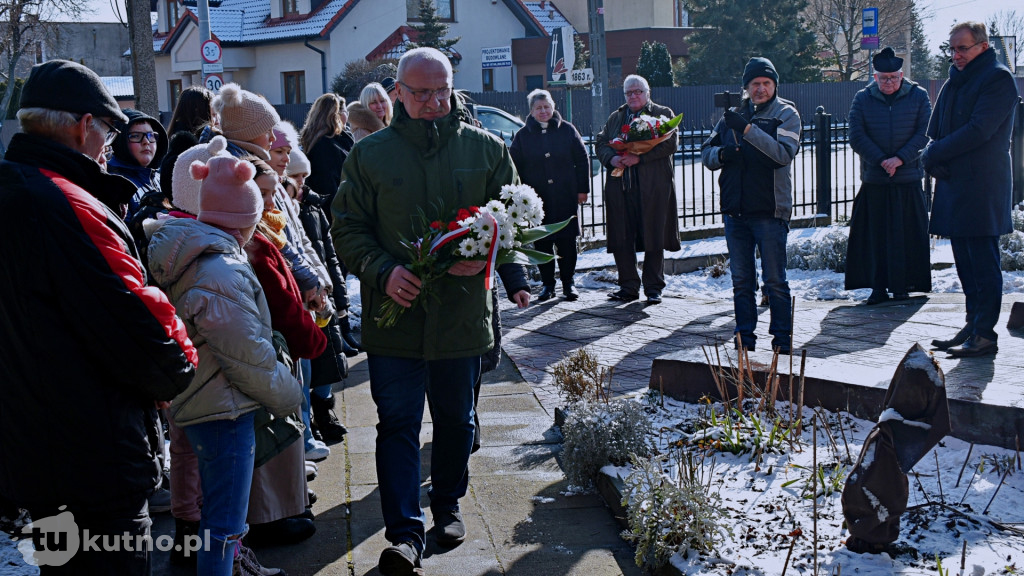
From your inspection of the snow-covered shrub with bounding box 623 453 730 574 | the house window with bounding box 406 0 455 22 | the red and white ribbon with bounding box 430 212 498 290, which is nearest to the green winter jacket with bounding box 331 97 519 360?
the red and white ribbon with bounding box 430 212 498 290

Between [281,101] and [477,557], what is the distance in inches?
1627

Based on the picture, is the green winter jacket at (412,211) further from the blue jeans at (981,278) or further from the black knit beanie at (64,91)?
the blue jeans at (981,278)

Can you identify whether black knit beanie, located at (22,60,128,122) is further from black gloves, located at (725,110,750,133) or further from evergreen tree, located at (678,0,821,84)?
evergreen tree, located at (678,0,821,84)

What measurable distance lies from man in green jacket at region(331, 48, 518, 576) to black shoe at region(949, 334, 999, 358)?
3.50 m

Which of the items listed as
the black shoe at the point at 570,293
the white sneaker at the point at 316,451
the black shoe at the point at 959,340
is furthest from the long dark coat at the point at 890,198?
the white sneaker at the point at 316,451

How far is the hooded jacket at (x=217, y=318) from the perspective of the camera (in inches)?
135

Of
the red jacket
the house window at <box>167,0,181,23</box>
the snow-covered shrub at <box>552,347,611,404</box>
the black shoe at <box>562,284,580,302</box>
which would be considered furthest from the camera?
the house window at <box>167,0,181,23</box>

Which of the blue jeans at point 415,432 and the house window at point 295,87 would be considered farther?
the house window at point 295,87

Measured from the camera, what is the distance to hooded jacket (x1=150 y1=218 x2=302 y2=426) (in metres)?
3.43

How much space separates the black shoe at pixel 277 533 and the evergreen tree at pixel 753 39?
137 ft

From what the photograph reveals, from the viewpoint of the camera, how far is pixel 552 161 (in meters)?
9.66

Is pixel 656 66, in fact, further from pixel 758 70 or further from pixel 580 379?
pixel 580 379

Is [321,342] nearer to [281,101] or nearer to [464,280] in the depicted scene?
[464,280]

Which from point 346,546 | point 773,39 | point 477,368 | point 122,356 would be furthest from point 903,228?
point 773,39
